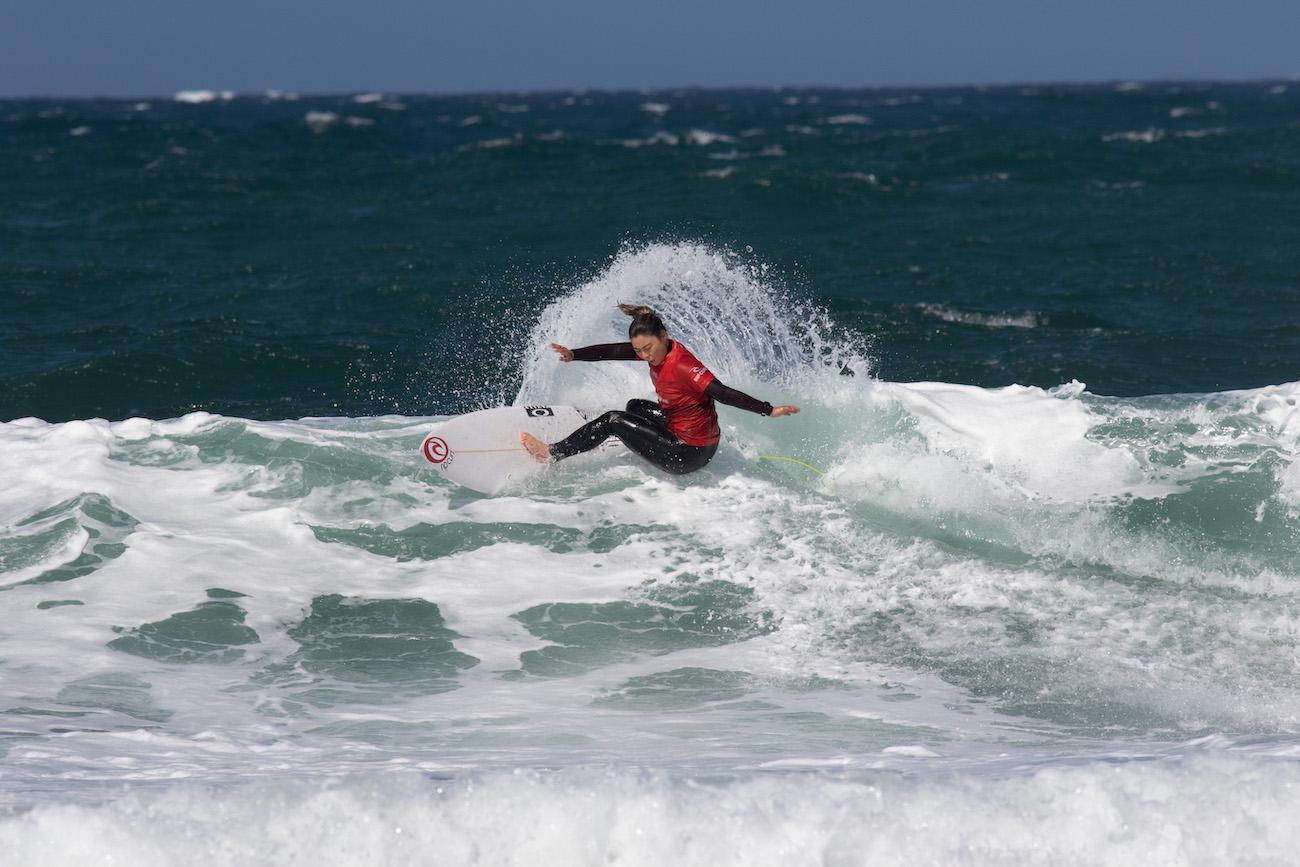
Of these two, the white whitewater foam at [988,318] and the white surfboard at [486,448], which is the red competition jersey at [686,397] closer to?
the white surfboard at [486,448]

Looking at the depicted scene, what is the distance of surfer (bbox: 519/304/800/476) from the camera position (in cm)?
875

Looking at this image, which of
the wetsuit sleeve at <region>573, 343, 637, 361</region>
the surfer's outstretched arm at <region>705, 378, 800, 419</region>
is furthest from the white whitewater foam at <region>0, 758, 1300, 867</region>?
the wetsuit sleeve at <region>573, 343, 637, 361</region>

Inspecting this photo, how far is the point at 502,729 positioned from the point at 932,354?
10.2 meters

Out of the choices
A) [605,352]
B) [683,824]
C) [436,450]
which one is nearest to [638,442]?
[605,352]

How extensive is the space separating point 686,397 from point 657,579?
134 centimetres

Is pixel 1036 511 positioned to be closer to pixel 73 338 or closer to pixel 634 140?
pixel 73 338

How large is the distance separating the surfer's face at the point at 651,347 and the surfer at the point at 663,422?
85 millimetres

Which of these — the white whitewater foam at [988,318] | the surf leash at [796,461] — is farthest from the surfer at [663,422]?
the white whitewater foam at [988,318]

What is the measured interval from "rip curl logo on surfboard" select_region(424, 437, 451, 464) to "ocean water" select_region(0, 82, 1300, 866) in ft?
1.14

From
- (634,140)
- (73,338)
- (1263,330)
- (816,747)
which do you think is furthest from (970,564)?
(634,140)

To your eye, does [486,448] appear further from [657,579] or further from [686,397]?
[657,579]

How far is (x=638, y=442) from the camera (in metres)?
9.10

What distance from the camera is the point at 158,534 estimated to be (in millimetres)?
8594

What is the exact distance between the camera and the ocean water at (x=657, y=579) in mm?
4941
